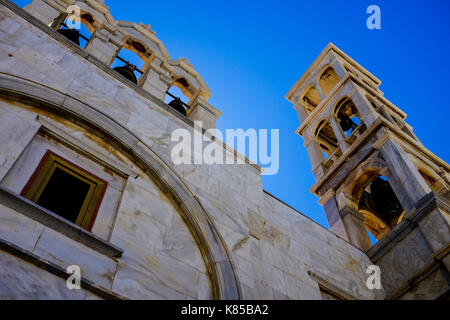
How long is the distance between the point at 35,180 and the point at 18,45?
2.82 metres

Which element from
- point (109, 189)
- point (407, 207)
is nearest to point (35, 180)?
point (109, 189)

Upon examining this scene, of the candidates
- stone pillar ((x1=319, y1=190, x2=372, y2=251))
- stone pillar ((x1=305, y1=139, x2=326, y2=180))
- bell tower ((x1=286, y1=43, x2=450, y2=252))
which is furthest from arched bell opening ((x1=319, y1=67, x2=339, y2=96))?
stone pillar ((x1=319, y1=190, x2=372, y2=251))

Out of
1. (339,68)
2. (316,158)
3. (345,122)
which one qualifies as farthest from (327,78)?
(316,158)

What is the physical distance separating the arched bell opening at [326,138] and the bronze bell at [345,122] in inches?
25.2

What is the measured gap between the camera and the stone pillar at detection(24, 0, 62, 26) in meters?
9.50

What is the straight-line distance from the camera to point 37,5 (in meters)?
9.80

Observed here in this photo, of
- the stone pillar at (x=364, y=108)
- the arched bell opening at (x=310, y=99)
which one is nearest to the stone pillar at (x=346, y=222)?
the stone pillar at (x=364, y=108)

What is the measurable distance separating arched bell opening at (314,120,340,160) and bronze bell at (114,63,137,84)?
12.9 m

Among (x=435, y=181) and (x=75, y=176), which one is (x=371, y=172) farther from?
(x=75, y=176)

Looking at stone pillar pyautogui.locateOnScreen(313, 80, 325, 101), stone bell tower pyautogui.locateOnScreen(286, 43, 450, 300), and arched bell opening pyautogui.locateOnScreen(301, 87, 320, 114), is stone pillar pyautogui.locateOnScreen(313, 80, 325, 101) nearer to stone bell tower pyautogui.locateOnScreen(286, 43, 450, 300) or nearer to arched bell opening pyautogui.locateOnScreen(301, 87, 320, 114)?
stone bell tower pyautogui.locateOnScreen(286, 43, 450, 300)

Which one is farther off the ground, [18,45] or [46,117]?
[18,45]

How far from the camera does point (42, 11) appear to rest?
31.9 feet
